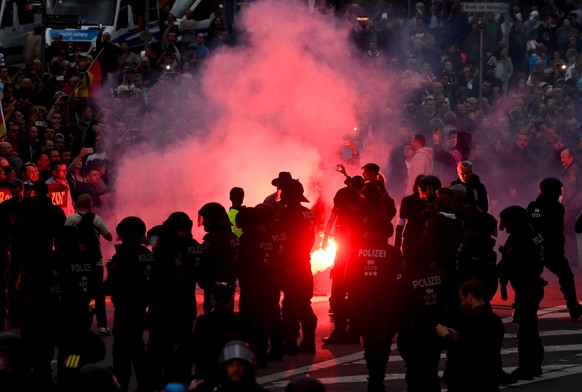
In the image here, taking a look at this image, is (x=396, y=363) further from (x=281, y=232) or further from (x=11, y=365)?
(x=11, y=365)

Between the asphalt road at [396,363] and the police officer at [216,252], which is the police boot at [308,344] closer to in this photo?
the asphalt road at [396,363]

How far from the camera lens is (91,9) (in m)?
31.4

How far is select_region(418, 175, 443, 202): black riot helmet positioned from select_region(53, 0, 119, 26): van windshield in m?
15.3

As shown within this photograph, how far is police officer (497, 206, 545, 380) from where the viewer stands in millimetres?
14570

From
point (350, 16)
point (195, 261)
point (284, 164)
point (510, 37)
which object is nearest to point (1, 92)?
point (284, 164)

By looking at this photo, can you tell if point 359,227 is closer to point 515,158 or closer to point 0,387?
point 0,387

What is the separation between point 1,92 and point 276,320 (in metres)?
8.71

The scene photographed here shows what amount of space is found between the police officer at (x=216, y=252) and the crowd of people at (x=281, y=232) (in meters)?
0.02

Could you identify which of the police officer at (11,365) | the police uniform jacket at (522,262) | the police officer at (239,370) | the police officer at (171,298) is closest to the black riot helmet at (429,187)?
the police uniform jacket at (522,262)

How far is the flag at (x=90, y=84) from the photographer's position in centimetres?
2427

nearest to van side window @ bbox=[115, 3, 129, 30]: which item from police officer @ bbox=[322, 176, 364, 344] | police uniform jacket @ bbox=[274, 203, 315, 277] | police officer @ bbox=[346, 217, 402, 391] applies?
police officer @ bbox=[322, 176, 364, 344]

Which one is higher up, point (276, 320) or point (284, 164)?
point (284, 164)

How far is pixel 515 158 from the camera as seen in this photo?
24734 mm

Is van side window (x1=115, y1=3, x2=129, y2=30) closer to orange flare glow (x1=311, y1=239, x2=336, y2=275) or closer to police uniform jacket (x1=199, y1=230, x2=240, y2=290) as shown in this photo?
orange flare glow (x1=311, y1=239, x2=336, y2=275)
